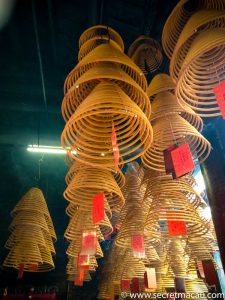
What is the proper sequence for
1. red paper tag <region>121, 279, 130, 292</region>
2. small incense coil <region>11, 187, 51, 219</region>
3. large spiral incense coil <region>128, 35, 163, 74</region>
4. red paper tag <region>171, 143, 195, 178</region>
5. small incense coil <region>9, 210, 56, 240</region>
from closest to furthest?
red paper tag <region>171, 143, 195, 178</region>, large spiral incense coil <region>128, 35, 163, 74</region>, small incense coil <region>9, 210, 56, 240</region>, small incense coil <region>11, 187, 51, 219</region>, red paper tag <region>121, 279, 130, 292</region>

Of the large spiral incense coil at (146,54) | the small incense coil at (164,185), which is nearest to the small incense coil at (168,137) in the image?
the small incense coil at (164,185)

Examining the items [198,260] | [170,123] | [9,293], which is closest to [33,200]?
[198,260]

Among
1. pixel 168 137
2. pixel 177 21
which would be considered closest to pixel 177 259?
pixel 168 137

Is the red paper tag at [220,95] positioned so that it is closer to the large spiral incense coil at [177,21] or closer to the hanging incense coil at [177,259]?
the large spiral incense coil at [177,21]

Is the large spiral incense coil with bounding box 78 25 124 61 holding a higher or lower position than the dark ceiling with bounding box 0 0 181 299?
lower

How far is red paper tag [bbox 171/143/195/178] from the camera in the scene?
2.09 m

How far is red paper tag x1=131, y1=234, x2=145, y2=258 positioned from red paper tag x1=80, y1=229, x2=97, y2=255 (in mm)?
460

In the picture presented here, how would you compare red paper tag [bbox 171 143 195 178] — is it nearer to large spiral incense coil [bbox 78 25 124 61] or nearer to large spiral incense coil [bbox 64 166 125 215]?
large spiral incense coil [bbox 64 166 125 215]

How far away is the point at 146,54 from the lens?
366cm

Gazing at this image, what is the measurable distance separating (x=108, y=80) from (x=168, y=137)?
2.43 ft

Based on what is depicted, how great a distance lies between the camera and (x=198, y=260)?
377 centimetres

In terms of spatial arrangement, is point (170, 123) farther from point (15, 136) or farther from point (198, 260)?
point (15, 136)

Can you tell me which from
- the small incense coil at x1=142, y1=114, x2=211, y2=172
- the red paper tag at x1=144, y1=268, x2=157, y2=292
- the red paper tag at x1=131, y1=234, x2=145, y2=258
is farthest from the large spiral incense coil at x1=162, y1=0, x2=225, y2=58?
the red paper tag at x1=144, y1=268, x2=157, y2=292

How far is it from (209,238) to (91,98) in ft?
9.34
